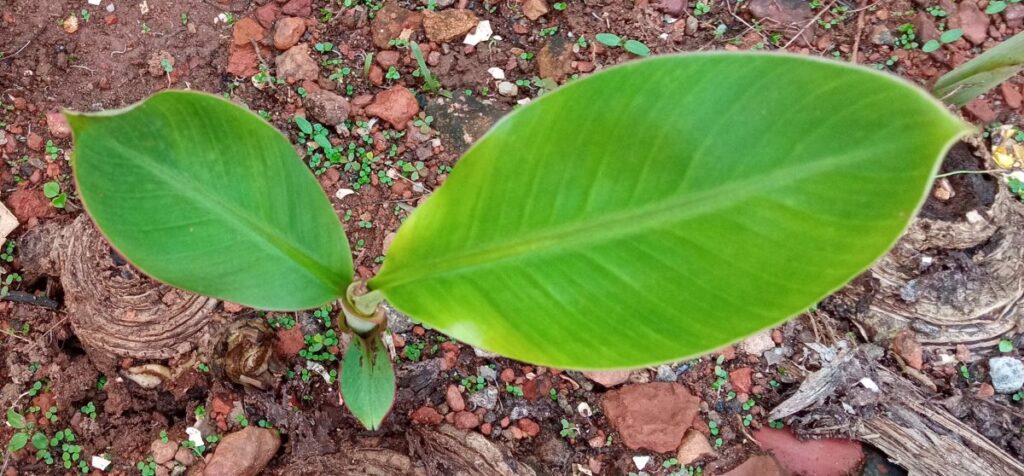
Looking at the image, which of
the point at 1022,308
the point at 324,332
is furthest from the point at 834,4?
the point at 324,332

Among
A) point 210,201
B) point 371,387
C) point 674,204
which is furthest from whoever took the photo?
point 371,387

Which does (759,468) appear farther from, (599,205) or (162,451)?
(162,451)

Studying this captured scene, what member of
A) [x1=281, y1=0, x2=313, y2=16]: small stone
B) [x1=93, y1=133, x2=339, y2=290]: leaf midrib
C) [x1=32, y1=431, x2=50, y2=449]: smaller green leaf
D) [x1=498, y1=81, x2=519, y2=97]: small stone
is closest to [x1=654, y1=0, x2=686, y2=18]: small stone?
[x1=498, y1=81, x2=519, y2=97]: small stone

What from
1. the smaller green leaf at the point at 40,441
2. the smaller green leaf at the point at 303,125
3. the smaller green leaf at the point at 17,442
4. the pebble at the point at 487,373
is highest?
the smaller green leaf at the point at 303,125

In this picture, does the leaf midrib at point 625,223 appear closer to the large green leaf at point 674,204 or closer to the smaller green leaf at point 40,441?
the large green leaf at point 674,204

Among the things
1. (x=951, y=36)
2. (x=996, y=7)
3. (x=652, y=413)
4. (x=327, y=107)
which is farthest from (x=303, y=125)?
(x=996, y=7)

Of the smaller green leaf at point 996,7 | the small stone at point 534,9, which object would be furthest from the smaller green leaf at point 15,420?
the smaller green leaf at point 996,7
